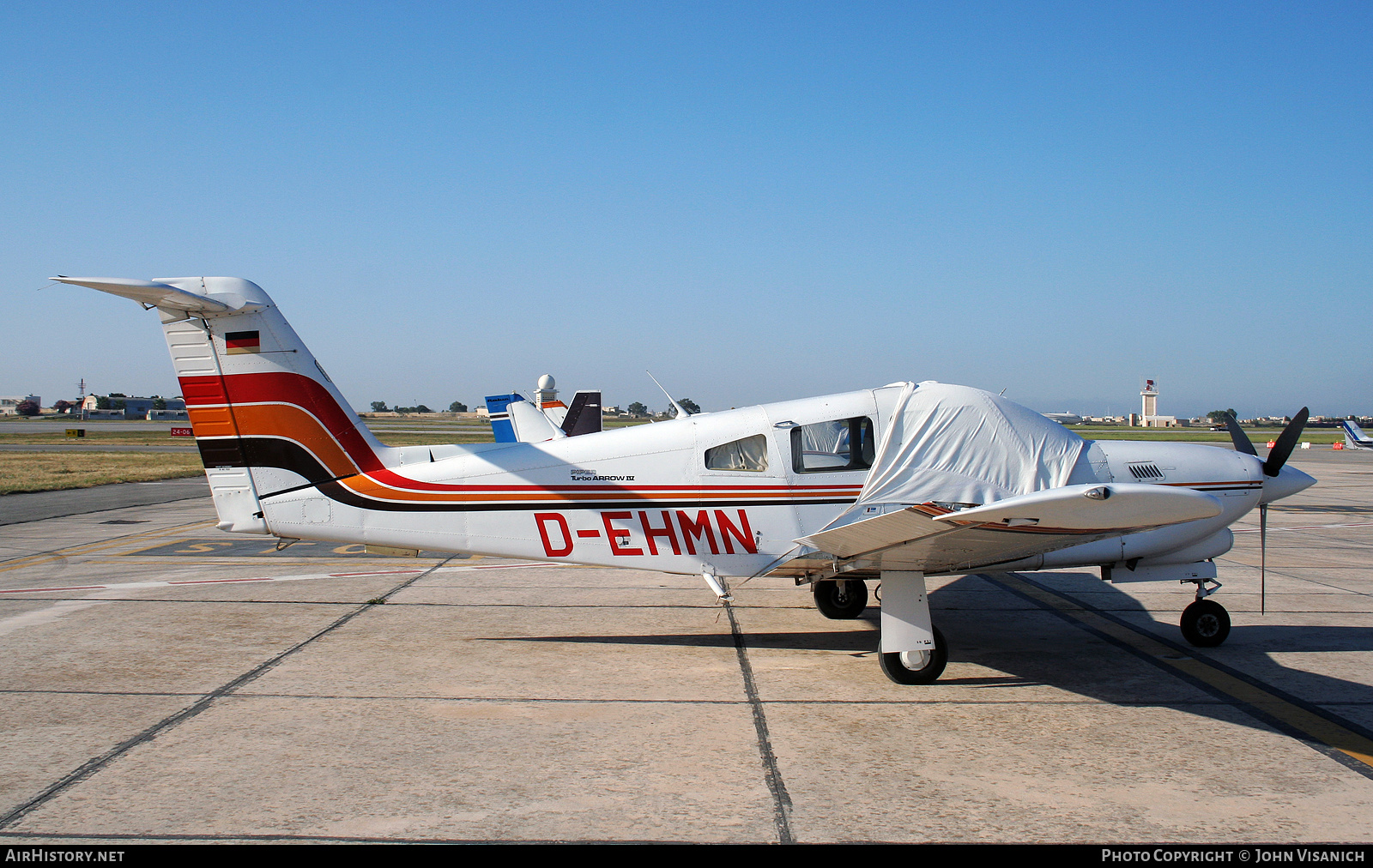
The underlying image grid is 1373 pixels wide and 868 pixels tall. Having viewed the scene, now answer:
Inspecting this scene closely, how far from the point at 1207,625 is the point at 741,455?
4575 millimetres

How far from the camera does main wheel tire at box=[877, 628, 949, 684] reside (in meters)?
6.54

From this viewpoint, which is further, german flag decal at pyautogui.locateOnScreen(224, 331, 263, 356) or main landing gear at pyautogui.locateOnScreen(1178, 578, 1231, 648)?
main landing gear at pyautogui.locateOnScreen(1178, 578, 1231, 648)

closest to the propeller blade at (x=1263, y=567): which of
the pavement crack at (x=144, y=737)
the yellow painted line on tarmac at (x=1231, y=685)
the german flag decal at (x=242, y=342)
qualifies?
the yellow painted line on tarmac at (x=1231, y=685)

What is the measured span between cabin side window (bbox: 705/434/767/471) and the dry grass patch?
21853mm

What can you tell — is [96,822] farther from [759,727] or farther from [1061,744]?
[1061,744]

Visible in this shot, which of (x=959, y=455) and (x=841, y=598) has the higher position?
(x=959, y=455)

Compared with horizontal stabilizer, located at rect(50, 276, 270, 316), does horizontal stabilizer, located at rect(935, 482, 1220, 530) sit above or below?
below

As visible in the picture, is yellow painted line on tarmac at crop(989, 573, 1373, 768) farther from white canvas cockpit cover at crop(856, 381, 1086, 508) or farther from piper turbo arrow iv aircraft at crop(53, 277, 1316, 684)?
white canvas cockpit cover at crop(856, 381, 1086, 508)

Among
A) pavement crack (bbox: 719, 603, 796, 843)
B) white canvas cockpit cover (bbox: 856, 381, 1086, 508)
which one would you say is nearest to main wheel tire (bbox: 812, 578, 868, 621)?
pavement crack (bbox: 719, 603, 796, 843)

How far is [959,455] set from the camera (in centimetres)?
702

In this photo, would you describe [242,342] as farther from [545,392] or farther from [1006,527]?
[545,392]

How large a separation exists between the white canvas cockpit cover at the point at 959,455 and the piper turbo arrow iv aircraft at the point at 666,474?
15 mm

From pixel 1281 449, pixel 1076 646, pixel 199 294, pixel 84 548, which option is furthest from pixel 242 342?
pixel 1281 449
